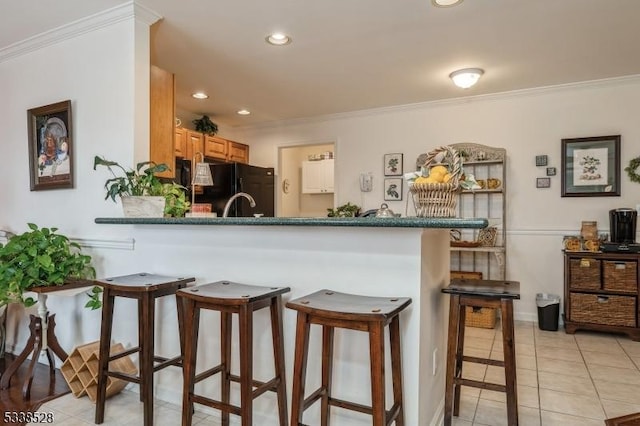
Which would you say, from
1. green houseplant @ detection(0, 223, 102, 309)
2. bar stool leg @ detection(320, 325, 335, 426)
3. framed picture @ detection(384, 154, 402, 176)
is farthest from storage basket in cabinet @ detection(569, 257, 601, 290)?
green houseplant @ detection(0, 223, 102, 309)

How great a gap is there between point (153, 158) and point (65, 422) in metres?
1.61

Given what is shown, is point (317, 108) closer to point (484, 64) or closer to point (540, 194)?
point (484, 64)

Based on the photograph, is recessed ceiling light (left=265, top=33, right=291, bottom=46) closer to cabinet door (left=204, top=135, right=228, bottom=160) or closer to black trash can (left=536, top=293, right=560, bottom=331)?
cabinet door (left=204, top=135, right=228, bottom=160)

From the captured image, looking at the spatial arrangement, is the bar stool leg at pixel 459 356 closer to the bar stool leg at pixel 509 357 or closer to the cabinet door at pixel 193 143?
the bar stool leg at pixel 509 357

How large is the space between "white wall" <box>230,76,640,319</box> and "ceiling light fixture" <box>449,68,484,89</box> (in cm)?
84

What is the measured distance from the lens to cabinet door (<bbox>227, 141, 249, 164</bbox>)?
5516mm

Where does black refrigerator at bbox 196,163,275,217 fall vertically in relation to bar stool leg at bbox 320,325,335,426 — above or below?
above

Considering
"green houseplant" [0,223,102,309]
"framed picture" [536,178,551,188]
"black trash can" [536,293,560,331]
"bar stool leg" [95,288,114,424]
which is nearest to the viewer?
"bar stool leg" [95,288,114,424]

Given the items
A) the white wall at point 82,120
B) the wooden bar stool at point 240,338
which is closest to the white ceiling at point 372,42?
the white wall at point 82,120

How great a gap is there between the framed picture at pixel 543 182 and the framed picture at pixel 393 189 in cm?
147

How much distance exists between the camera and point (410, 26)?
109 inches

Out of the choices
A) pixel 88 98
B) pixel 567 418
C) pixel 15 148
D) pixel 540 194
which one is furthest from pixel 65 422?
pixel 540 194

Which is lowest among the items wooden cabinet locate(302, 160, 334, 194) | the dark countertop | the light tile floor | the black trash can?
the light tile floor

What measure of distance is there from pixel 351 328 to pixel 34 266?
1950 millimetres
